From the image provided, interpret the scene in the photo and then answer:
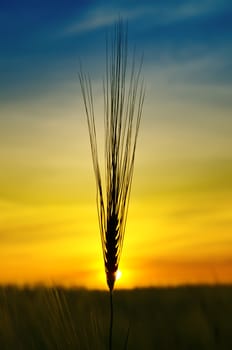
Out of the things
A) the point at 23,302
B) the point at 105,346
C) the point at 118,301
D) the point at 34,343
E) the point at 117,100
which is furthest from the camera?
the point at 118,301

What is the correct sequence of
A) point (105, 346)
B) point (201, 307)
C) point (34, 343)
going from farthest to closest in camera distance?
point (201, 307)
point (34, 343)
point (105, 346)

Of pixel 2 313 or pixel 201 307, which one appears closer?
pixel 2 313

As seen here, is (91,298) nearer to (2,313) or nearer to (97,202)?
(2,313)

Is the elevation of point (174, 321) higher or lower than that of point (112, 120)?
lower

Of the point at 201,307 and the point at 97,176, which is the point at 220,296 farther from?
the point at 97,176

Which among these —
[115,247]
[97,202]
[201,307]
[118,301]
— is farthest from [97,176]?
[118,301]

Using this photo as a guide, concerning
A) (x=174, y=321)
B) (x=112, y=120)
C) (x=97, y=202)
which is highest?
(x=112, y=120)

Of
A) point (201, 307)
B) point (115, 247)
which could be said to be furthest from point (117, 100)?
point (201, 307)
